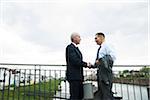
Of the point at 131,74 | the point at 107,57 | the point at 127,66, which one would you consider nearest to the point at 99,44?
the point at 107,57

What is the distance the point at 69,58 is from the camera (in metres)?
4.09

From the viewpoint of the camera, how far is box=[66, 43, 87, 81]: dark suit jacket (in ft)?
13.2

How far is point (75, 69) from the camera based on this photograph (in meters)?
4.09

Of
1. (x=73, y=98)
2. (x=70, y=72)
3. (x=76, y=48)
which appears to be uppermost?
(x=76, y=48)

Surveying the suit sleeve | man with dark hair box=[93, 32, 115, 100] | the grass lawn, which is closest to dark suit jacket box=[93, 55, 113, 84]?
man with dark hair box=[93, 32, 115, 100]

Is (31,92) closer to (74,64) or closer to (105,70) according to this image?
(74,64)

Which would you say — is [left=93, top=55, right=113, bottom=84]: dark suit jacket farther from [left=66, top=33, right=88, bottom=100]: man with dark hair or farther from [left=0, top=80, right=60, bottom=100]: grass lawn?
[left=0, top=80, right=60, bottom=100]: grass lawn

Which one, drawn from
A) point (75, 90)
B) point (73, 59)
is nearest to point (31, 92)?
point (75, 90)

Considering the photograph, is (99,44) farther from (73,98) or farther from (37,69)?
(37,69)

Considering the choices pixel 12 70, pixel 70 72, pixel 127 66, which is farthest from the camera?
pixel 127 66

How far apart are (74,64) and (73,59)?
0.29 feet

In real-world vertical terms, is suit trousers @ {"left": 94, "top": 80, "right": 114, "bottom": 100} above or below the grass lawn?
above

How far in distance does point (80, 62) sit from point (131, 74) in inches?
123

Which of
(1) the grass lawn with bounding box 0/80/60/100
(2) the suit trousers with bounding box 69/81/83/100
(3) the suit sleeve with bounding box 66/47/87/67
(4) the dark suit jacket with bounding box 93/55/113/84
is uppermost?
(3) the suit sleeve with bounding box 66/47/87/67
